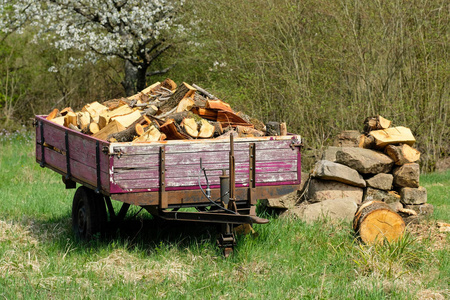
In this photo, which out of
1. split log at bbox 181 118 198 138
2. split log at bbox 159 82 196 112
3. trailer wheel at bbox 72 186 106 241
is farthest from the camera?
split log at bbox 159 82 196 112

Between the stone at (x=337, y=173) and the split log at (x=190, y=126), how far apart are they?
238 cm

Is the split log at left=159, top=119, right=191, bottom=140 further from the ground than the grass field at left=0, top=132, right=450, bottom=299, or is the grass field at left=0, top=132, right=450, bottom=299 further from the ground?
the split log at left=159, top=119, right=191, bottom=140

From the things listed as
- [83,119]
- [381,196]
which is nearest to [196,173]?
[83,119]

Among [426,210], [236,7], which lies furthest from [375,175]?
[236,7]

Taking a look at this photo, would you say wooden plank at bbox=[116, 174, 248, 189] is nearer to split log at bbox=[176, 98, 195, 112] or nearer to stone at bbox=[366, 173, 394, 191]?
split log at bbox=[176, 98, 195, 112]

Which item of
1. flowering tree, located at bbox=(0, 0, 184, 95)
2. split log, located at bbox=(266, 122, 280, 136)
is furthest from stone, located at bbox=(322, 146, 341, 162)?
flowering tree, located at bbox=(0, 0, 184, 95)

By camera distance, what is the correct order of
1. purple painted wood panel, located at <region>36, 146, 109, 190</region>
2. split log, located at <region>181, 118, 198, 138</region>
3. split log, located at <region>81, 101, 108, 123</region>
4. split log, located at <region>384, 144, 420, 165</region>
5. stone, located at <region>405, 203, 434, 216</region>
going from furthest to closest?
split log, located at <region>384, 144, 420, 165</region> → stone, located at <region>405, 203, 434, 216</region> → split log, located at <region>81, 101, 108, 123</region> → split log, located at <region>181, 118, 198, 138</region> → purple painted wood panel, located at <region>36, 146, 109, 190</region>

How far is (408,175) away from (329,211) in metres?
1.42

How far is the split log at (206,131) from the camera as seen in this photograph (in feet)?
18.3

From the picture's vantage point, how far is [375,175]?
25.6ft

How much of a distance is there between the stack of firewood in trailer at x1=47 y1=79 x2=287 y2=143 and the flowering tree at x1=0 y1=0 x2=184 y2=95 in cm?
791

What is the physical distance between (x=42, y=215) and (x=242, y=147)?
327cm

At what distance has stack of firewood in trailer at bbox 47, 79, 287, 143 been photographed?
545cm

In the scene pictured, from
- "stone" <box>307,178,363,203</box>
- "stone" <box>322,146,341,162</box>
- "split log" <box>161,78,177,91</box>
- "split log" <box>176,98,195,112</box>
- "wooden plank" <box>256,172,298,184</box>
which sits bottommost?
"stone" <box>307,178,363,203</box>
